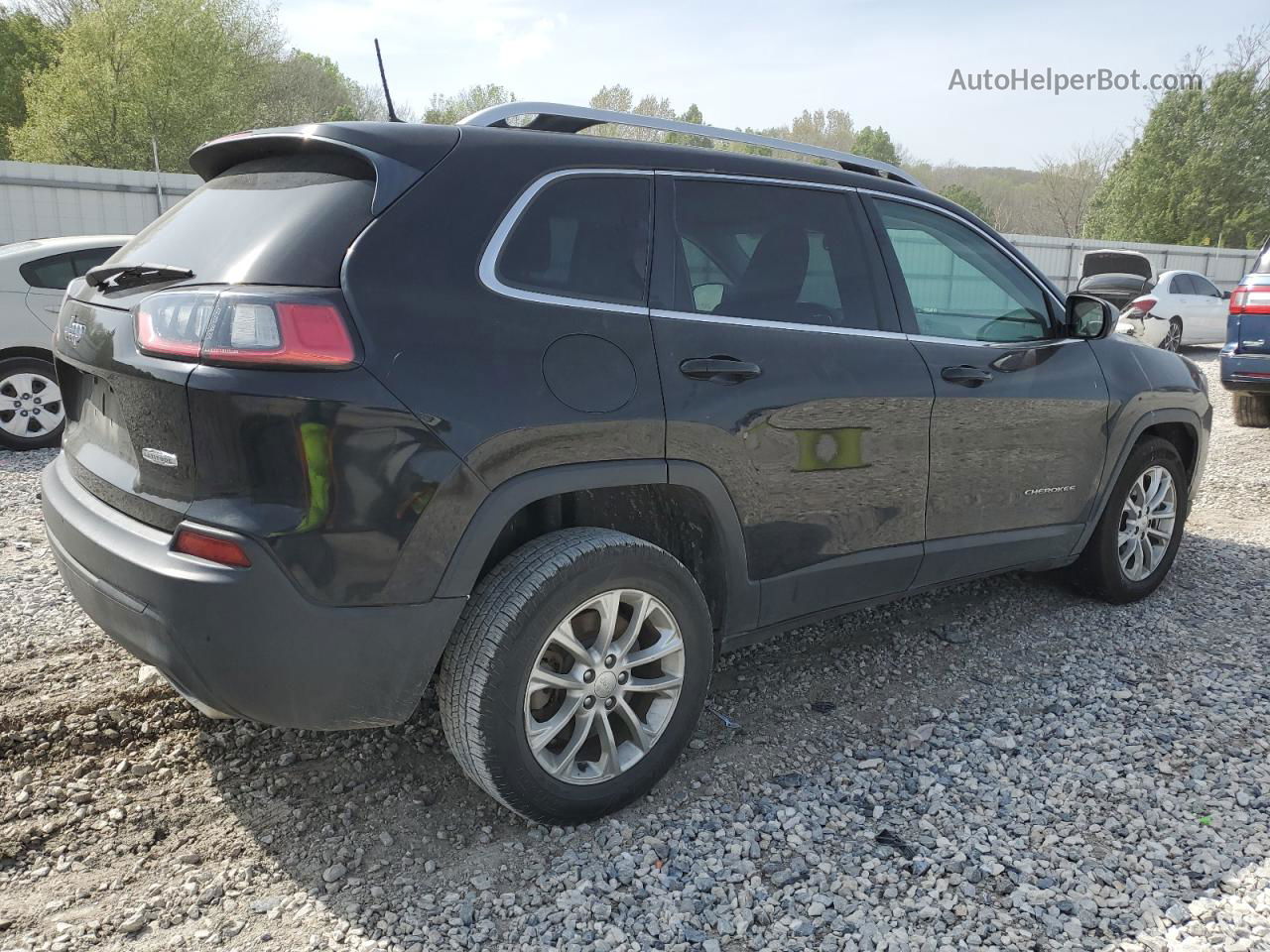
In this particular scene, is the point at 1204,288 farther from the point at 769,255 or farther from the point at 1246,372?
the point at 769,255

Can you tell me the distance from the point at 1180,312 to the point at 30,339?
53.8 feet

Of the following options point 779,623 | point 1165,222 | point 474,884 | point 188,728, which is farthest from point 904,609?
point 1165,222

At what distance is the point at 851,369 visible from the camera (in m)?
3.10

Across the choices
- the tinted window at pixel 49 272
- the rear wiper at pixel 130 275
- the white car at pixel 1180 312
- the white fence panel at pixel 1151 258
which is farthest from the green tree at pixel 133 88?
the rear wiper at pixel 130 275

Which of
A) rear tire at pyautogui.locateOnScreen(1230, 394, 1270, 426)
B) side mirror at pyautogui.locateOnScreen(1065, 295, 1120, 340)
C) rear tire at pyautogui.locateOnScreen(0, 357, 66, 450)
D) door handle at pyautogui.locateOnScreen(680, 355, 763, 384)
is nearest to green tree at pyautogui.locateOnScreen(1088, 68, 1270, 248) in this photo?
rear tire at pyautogui.locateOnScreen(1230, 394, 1270, 426)

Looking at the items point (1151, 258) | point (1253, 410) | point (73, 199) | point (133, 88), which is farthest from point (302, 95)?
point (1253, 410)

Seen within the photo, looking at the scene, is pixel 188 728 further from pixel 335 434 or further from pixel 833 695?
pixel 833 695

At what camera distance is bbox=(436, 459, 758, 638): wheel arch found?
238cm

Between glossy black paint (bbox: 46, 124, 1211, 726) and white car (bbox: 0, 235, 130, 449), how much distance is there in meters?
5.44

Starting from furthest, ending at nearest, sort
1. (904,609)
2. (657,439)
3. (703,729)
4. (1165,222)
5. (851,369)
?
(1165,222) < (904,609) < (703,729) < (851,369) < (657,439)

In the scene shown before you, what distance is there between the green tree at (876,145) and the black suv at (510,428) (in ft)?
229

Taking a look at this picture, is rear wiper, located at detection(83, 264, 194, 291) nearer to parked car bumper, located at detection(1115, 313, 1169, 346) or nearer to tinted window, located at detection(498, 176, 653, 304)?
tinted window, located at detection(498, 176, 653, 304)

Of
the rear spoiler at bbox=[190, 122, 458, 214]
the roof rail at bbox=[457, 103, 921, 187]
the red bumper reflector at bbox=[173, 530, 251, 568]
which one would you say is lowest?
the red bumper reflector at bbox=[173, 530, 251, 568]

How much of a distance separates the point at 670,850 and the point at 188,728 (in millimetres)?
1650
